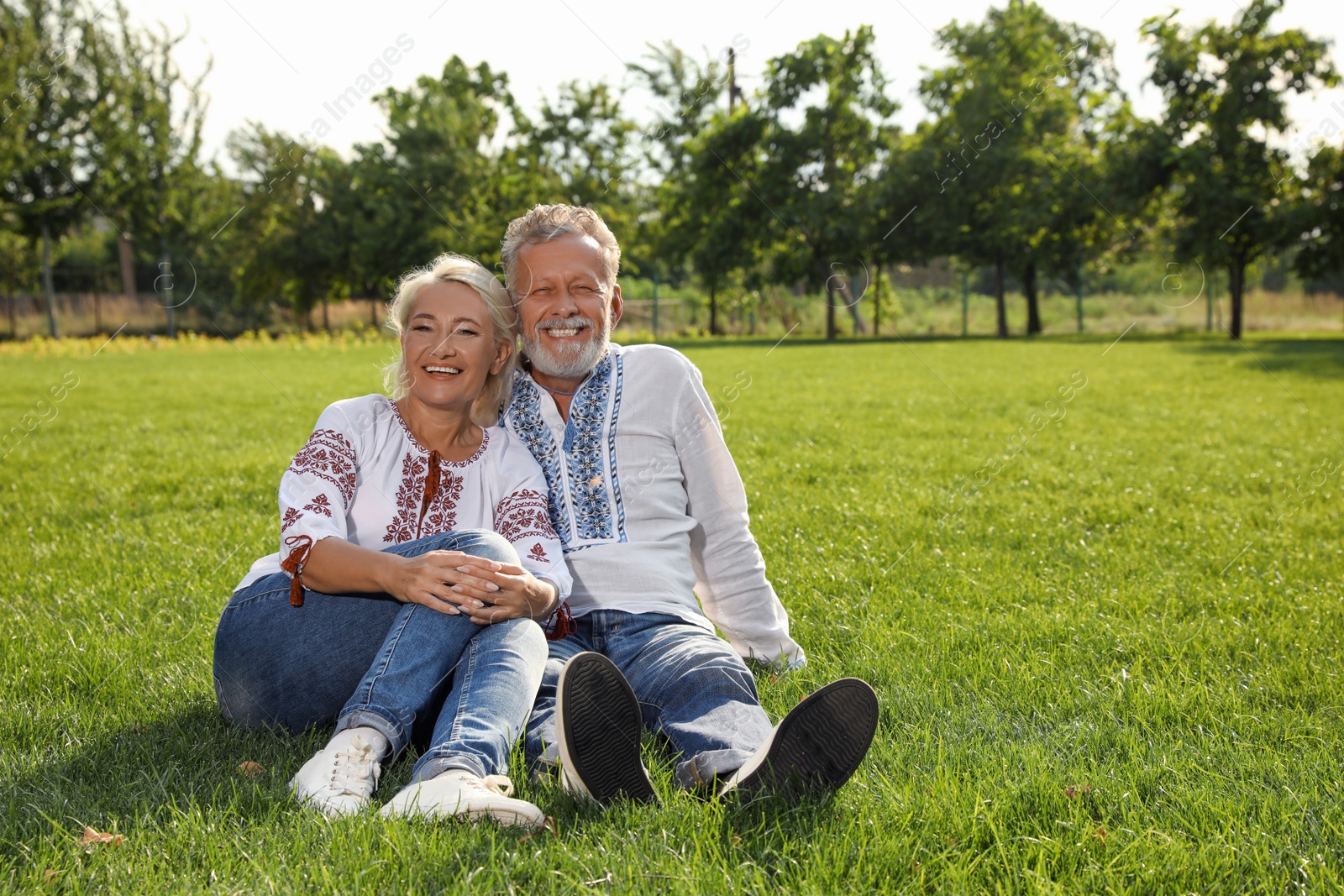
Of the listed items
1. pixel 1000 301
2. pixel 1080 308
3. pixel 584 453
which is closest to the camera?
pixel 584 453

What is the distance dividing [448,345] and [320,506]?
60 centimetres

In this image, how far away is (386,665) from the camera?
90.7 inches

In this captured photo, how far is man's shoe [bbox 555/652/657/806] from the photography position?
Answer: 203 centimetres

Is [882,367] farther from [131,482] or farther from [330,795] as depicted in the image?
[330,795]

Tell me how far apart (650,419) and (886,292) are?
3443cm

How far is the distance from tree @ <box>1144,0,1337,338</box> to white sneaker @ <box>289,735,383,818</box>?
27558 millimetres

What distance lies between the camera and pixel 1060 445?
804 cm

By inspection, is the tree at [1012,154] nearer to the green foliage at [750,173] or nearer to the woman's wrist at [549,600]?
the green foliage at [750,173]

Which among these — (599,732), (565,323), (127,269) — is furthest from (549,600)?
(127,269)

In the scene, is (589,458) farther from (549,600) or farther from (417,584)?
(417,584)

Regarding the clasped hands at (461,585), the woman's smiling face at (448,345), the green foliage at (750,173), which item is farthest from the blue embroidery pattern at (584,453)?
the green foliage at (750,173)

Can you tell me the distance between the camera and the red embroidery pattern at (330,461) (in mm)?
2584

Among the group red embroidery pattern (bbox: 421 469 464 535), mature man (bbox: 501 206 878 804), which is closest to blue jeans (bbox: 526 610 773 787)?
mature man (bbox: 501 206 878 804)

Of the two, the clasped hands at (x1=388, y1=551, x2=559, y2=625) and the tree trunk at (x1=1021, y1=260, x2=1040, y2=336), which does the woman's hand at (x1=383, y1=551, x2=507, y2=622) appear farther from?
the tree trunk at (x1=1021, y1=260, x2=1040, y2=336)
